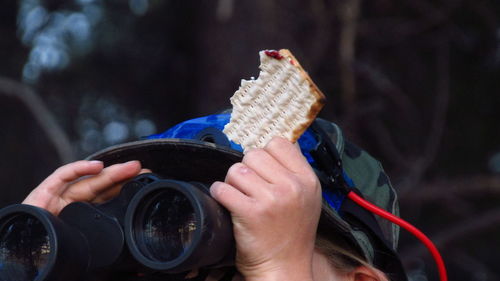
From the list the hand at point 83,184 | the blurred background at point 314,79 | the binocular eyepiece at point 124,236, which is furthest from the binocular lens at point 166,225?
the blurred background at point 314,79

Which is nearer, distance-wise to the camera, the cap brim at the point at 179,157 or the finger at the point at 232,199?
the finger at the point at 232,199

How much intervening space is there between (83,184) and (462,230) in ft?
8.39

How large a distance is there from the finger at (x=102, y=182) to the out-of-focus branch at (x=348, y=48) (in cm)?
230

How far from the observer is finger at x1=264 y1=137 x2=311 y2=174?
A: 1.30 meters

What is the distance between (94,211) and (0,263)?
6.7 inches

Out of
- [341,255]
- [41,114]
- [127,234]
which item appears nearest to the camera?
[127,234]

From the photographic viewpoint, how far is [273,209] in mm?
1252

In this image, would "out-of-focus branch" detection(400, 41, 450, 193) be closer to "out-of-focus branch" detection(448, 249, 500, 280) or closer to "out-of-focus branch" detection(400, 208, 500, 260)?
"out-of-focus branch" detection(400, 208, 500, 260)

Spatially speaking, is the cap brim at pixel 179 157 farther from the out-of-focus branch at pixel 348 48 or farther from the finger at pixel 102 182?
the out-of-focus branch at pixel 348 48

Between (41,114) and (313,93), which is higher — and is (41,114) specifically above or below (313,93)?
below

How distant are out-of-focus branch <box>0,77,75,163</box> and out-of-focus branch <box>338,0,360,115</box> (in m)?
1.34

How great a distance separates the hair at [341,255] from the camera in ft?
4.99

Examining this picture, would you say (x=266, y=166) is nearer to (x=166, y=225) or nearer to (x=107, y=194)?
(x=166, y=225)

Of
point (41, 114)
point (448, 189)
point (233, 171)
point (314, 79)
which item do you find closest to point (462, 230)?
point (448, 189)
